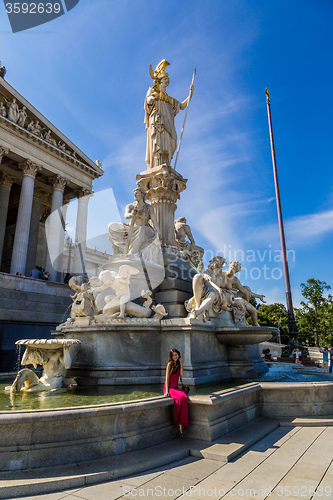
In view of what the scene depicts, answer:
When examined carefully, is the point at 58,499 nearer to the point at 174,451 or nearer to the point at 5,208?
the point at 174,451

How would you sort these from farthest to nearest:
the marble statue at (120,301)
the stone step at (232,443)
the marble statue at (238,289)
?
the marble statue at (238,289) → the marble statue at (120,301) → the stone step at (232,443)

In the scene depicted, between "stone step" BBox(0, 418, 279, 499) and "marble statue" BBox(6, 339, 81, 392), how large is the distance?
316 centimetres

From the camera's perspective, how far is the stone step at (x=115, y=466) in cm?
344

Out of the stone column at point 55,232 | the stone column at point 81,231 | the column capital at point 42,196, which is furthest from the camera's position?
the column capital at point 42,196

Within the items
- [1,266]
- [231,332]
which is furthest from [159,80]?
[1,266]

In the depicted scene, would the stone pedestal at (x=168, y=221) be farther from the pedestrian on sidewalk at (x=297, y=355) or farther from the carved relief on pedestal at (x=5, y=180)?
the carved relief on pedestal at (x=5, y=180)

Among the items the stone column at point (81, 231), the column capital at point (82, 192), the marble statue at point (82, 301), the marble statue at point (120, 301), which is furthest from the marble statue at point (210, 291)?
the column capital at point (82, 192)

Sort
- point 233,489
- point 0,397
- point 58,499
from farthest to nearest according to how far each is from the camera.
→ point 0,397
point 233,489
point 58,499

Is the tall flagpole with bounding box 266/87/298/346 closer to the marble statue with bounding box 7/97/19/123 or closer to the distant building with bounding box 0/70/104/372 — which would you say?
the distant building with bounding box 0/70/104/372

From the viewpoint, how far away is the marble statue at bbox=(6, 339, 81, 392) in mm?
6727

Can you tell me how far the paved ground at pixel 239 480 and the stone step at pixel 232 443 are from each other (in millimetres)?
83

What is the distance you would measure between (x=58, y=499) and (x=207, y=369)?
193 inches

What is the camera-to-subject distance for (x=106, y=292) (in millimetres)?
8461

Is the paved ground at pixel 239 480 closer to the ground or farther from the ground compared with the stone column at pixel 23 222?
closer to the ground
